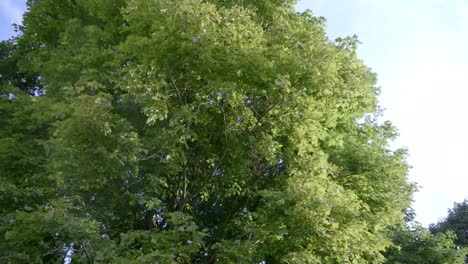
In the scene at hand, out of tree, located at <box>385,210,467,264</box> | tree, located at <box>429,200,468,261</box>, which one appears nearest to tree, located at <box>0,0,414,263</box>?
tree, located at <box>385,210,467,264</box>

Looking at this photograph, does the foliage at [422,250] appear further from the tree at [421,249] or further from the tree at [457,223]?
the tree at [457,223]

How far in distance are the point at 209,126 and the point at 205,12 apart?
2.75m

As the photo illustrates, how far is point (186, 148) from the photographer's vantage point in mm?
9820

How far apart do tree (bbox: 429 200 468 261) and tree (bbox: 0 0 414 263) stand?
981 inches

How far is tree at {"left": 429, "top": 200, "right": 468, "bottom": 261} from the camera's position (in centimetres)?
3232

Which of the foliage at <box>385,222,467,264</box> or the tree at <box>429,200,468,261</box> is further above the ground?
the tree at <box>429,200,468,261</box>

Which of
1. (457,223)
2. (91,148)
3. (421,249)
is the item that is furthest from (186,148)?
(457,223)

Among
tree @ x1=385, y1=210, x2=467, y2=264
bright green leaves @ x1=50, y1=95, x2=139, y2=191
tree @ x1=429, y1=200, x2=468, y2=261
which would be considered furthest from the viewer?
tree @ x1=429, y1=200, x2=468, y2=261

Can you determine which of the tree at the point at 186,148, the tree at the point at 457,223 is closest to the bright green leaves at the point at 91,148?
A: the tree at the point at 186,148

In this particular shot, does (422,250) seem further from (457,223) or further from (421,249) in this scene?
(457,223)

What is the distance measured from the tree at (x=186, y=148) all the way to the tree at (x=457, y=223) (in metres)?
24.9

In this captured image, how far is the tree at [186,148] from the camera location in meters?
8.23

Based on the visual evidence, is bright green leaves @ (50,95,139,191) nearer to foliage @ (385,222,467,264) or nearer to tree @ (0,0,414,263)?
tree @ (0,0,414,263)

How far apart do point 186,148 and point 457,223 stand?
31.6 meters
